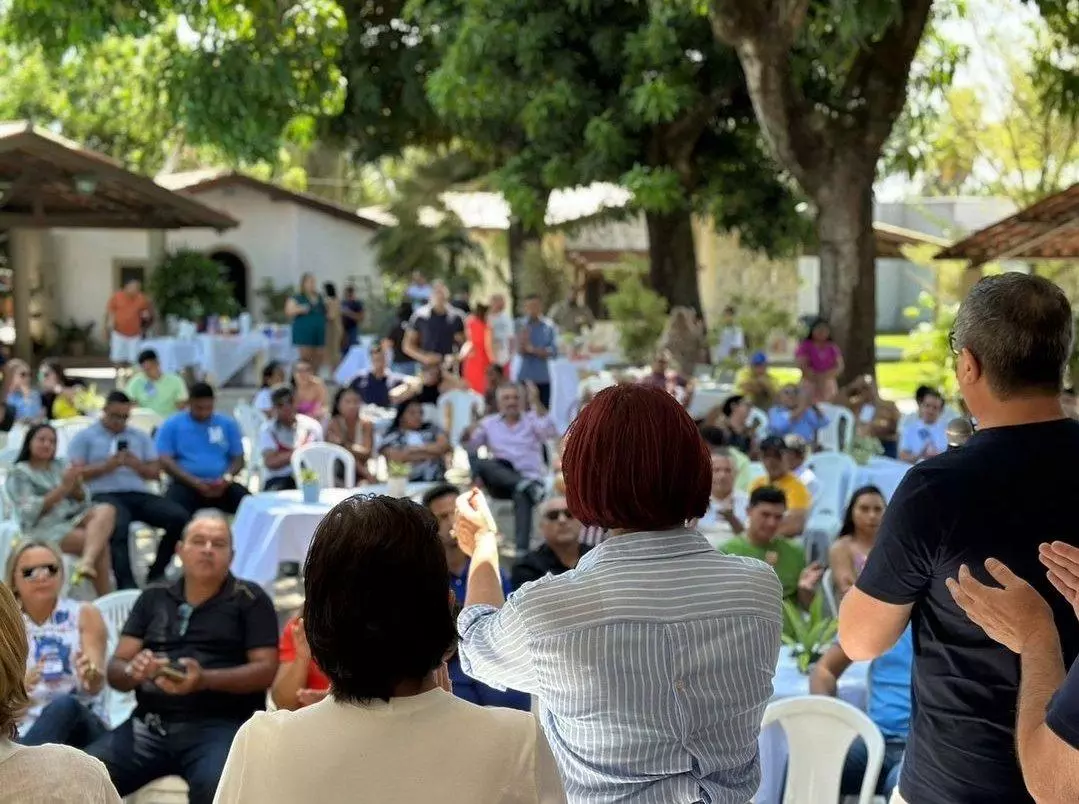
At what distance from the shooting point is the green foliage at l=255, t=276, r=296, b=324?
1027 inches

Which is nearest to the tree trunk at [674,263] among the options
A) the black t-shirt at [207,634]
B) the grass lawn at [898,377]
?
the grass lawn at [898,377]

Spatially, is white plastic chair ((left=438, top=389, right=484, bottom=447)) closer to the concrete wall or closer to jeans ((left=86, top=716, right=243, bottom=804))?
jeans ((left=86, top=716, right=243, bottom=804))

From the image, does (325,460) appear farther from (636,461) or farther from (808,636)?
(636,461)

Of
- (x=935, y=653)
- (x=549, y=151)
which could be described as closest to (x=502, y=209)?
(x=549, y=151)

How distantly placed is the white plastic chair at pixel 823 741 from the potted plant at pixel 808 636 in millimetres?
710

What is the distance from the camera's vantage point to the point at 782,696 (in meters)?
4.55

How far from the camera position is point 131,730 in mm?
4492

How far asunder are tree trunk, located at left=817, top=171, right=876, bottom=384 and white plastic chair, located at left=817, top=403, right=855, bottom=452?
306 centimetres

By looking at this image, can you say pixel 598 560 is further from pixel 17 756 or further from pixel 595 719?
pixel 17 756

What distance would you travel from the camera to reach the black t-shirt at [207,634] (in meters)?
4.52

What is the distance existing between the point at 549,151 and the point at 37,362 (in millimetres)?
10501

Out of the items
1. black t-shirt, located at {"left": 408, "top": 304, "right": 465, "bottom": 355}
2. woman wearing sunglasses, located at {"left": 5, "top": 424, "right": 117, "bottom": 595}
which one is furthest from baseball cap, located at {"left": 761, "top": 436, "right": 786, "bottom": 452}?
black t-shirt, located at {"left": 408, "top": 304, "right": 465, "bottom": 355}

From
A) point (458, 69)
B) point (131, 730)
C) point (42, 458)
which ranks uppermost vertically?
point (458, 69)

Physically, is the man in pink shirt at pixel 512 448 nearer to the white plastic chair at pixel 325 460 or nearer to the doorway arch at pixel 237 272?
the white plastic chair at pixel 325 460
